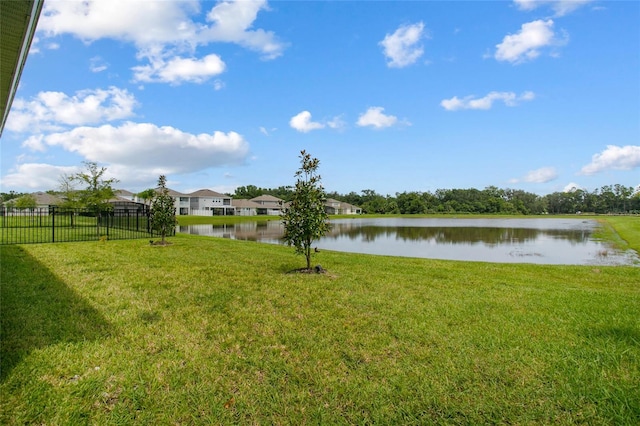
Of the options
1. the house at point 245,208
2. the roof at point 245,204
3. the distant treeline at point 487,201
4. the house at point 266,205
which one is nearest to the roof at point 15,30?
the house at point 245,208

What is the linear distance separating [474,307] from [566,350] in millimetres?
1637

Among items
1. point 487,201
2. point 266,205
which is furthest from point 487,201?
point 266,205

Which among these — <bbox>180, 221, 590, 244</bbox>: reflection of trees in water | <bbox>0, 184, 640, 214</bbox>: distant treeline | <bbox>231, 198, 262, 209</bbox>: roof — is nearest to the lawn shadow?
<bbox>180, 221, 590, 244</bbox>: reflection of trees in water

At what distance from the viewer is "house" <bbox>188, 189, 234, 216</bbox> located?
64.8 m

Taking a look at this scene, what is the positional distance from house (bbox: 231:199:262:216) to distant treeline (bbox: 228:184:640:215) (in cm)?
1283

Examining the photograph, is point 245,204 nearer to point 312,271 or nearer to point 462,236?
point 462,236

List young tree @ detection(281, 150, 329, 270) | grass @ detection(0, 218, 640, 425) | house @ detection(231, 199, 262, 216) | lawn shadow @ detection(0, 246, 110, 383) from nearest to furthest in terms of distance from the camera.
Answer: grass @ detection(0, 218, 640, 425) < lawn shadow @ detection(0, 246, 110, 383) < young tree @ detection(281, 150, 329, 270) < house @ detection(231, 199, 262, 216)

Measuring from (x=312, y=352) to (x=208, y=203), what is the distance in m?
65.7

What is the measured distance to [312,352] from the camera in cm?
386

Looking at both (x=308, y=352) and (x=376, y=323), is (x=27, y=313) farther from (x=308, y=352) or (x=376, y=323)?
A: (x=376, y=323)

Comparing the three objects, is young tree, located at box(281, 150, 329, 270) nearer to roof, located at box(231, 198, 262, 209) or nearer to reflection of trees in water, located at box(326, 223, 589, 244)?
reflection of trees in water, located at box(326, 223, 589, 244)

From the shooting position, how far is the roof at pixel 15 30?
8.32 feet

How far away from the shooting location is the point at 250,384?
322 centimetres

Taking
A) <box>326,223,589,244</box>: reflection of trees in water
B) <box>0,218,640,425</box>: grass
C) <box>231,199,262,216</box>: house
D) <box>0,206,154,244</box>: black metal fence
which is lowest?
<box>326,223,589,244</box>: reflection of trees in water
